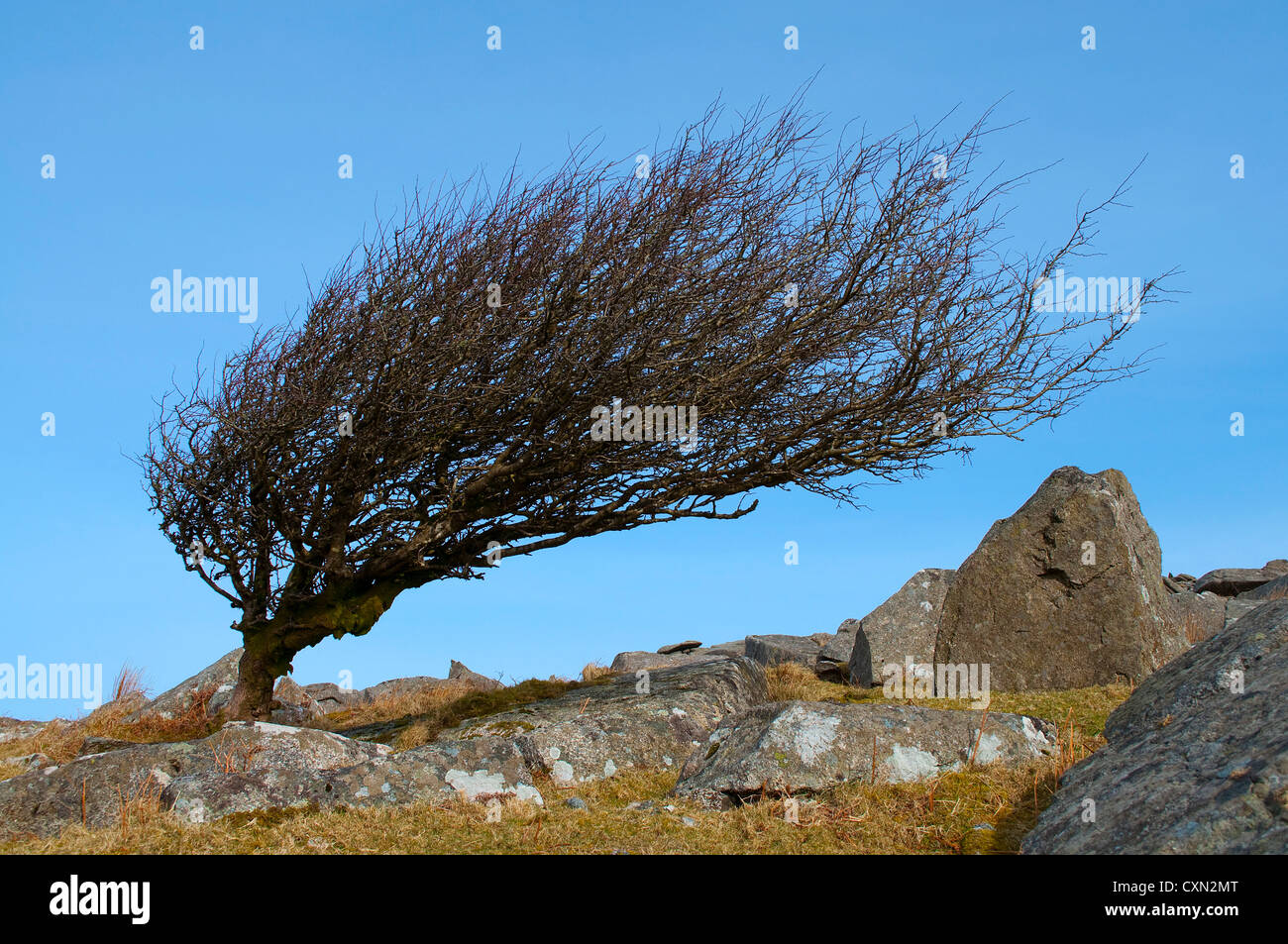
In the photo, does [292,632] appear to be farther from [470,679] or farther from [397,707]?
[470,679]

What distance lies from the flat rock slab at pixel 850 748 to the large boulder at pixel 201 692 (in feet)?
39.8

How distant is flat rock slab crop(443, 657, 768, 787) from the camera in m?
9.86

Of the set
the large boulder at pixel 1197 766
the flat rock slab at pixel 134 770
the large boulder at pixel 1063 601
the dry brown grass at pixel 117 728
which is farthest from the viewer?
the dry brown grass at pixel 117 728

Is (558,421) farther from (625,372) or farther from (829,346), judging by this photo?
(829,346)

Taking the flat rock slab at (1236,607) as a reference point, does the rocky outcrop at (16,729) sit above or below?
below

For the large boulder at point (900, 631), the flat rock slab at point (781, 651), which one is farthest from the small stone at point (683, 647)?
the large boulder at point (900, 631)

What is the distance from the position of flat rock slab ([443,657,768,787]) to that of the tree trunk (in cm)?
352

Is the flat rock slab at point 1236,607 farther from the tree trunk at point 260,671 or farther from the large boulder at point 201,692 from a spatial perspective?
the large boulder at point 201,692

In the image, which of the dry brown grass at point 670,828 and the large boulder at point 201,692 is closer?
the dry brown grass at point 670,828

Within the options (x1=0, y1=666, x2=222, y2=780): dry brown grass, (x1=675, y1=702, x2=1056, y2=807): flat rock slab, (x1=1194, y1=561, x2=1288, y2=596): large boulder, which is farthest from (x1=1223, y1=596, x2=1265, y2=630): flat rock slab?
(x1=0, y1=666, x2=222, y2=780): dry brown grass

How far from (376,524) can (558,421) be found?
3278 mm

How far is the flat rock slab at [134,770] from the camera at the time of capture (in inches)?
330

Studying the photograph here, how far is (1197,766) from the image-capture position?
17.2ft
